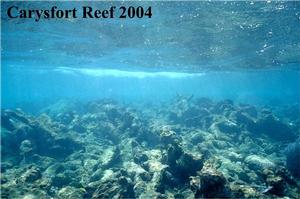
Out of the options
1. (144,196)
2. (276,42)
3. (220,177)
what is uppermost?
(276,42)

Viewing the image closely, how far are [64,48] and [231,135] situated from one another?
18479 mm

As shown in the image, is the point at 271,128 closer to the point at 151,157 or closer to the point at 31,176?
the point at 151,157

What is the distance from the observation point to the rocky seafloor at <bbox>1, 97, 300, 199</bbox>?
30.8ft

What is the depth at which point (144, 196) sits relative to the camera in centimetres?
965

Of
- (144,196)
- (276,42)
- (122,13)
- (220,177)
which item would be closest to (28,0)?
(122,13)

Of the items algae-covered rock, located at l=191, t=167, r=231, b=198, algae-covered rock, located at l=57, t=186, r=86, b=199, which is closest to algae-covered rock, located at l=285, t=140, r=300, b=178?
algae-covered rock, located at l=191, t=167, r=231, b=198

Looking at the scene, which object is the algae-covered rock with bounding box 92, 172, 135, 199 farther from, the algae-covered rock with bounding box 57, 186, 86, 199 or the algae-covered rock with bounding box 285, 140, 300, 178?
the algae-covered rock with bounding box 285, 140, 300, 178

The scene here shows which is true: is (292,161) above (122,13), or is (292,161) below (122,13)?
below

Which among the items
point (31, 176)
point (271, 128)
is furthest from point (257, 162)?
point (271, 128)

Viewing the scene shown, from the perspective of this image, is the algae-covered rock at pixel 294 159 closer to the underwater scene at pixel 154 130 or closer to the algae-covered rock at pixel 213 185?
the underwater scene at pixel 154 130

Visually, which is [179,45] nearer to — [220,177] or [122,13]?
[122,13]

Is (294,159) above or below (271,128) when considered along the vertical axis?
below

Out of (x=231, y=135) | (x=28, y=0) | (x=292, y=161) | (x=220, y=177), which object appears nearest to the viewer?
(x=220, y=177)

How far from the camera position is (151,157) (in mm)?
13430
